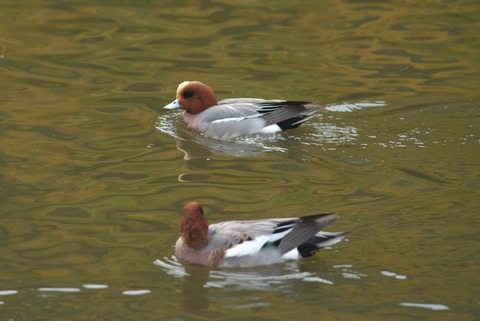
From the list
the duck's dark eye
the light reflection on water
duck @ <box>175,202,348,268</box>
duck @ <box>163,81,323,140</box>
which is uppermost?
the duck's dark eye

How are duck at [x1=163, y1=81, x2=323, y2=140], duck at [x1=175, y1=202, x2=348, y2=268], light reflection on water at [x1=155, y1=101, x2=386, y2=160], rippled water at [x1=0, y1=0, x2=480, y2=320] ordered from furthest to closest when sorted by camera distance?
duck at [x1=163, y1=81, x2=323, y2=140] → light reflection on water at [x1=155, y1=101, x2=386, y2=160] → duck at [x1=175, y1=202, x2=348, y2=268] → rippled water at [x1=0, y1=0, x2=480, y2=320]

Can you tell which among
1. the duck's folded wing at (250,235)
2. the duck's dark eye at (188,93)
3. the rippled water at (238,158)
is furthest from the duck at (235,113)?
the duck's folded wing at (250,235)

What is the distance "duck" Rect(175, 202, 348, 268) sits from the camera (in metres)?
7.86

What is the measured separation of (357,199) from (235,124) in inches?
113

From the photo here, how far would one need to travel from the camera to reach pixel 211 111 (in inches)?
468

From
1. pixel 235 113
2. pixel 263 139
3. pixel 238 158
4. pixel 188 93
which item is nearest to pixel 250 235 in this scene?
pixel 238 158

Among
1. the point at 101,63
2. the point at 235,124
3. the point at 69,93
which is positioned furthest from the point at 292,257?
the point at 101,63

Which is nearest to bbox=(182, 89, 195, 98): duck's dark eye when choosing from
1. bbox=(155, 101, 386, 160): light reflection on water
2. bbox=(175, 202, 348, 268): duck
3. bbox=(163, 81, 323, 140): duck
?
bbox=(163, 81, 323, 140): duck

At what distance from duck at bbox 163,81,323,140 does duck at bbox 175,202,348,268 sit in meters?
3.55

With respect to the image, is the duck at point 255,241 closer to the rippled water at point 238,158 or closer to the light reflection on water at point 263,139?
the rippled water at point 238,158

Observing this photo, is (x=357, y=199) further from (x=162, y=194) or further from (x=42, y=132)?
(x=42, y=132)

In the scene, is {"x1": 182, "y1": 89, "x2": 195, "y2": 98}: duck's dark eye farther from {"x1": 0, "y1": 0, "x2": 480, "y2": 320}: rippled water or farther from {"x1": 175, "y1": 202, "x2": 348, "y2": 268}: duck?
{"x1": 175, "y1": 202, "x2": 348, "y2": 268}: duck

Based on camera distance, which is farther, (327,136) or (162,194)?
(327,136)

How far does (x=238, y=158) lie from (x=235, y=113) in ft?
3.62
